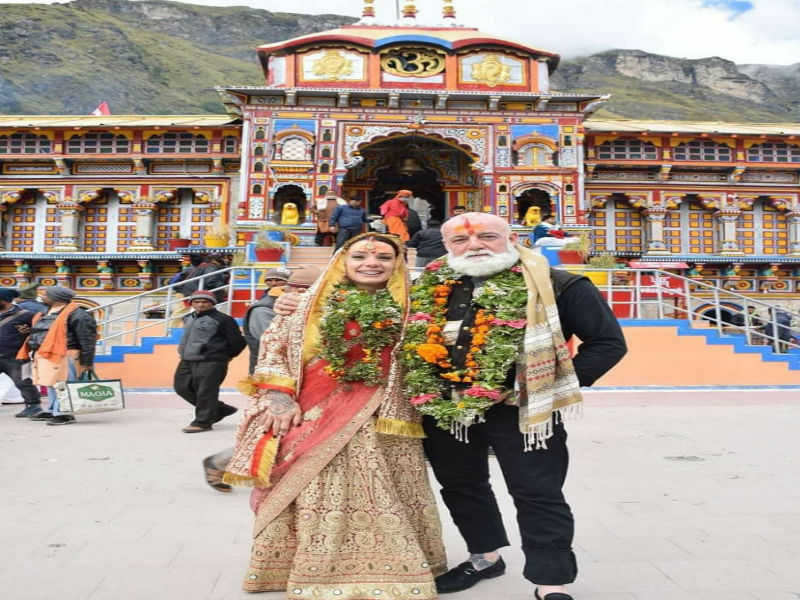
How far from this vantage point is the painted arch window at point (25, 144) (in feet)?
64.1

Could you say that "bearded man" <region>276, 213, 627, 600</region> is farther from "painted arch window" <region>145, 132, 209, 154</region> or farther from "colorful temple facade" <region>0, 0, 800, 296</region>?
"painted arch window" <region>145, 132, 209, 154</region>

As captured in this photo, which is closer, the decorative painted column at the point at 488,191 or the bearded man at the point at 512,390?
the bearded man at the point at 512,390

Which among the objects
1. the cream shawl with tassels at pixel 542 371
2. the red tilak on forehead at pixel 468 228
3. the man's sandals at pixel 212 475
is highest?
the red tilak on forehead at pixel 468 228

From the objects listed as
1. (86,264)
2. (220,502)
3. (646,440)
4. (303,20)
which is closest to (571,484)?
(646,440)

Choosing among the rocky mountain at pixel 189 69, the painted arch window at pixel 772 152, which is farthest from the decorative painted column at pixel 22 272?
the rocky mountain at pixel 189 69

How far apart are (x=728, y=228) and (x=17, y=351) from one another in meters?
19.5

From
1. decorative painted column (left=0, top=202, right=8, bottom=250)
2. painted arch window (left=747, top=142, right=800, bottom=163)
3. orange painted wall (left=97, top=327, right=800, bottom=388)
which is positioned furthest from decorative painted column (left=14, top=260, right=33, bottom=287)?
painted arch window (left=747, top=142, right=800, bottom=163)

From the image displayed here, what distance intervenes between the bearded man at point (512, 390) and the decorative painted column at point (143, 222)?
18391 mm

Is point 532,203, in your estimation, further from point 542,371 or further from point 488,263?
point 542,371

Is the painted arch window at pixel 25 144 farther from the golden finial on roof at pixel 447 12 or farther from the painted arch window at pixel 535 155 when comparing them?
the painted arch window at pixel 535 155

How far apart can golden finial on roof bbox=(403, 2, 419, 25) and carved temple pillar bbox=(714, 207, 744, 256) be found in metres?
11.1

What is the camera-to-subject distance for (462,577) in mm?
2799

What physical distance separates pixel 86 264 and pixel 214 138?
5.39m

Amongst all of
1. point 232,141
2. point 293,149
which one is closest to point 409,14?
point 293,149
